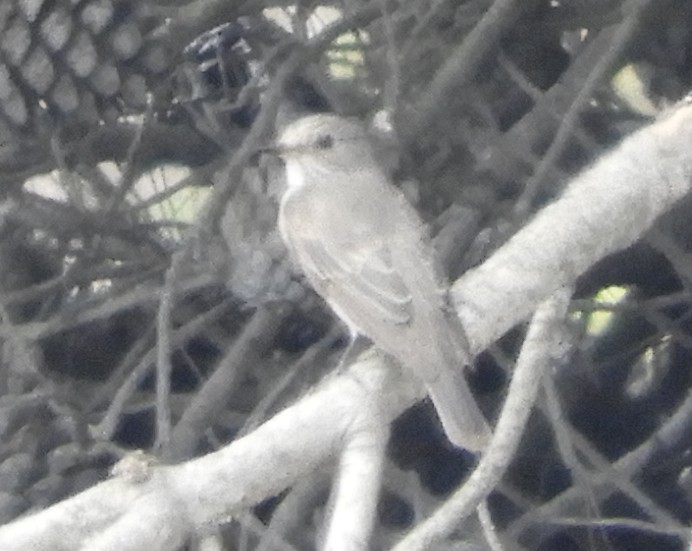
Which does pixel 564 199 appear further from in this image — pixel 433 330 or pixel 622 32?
pixel 622 32

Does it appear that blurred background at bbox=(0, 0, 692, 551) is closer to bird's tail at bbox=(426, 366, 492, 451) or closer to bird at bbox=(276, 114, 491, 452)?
bird at bbox=(276, 114, 491, 452)

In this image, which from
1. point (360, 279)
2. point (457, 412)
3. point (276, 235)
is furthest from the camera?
point (276, 235)

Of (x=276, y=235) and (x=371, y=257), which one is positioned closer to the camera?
(x=371, y=257)

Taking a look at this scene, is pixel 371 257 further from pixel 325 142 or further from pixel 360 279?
pixel 325 142

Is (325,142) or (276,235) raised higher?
(325,142)

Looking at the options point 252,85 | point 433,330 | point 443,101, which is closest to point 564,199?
point 433,330

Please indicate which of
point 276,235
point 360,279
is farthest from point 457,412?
point 276,235
